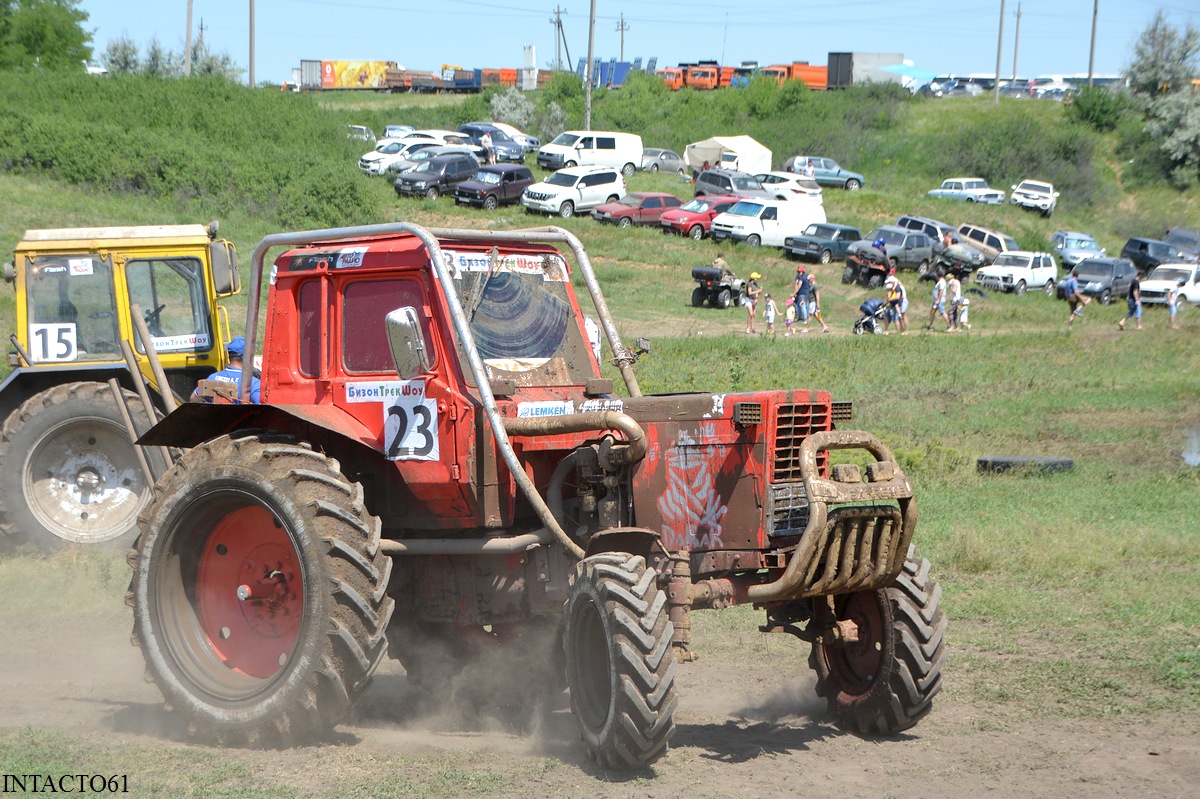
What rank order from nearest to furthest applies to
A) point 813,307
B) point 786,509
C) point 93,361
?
point 786,509 < point 93,361 < point 813,307

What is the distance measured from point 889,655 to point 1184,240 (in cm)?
5067

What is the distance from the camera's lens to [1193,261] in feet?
145

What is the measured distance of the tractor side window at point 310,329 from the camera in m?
7.66

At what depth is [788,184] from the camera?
4928 cm

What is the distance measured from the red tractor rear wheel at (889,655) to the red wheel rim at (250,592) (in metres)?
2.98

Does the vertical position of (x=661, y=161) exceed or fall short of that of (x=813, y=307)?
it exceeds it

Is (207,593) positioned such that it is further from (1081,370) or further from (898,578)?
(1081,370)

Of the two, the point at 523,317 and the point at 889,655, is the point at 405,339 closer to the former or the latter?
the point at 523,317

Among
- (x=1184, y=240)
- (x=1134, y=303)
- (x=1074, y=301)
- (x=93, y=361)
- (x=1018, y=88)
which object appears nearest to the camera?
(x=93, y=361)

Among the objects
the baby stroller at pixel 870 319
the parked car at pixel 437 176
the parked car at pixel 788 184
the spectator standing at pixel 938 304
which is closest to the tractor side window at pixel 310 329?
the baby stroller at pixel 870 319

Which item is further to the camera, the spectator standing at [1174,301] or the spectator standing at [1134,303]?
the spectator standing at [1174,301]

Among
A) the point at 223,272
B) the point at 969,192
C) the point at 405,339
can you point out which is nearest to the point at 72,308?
the point at 223,272

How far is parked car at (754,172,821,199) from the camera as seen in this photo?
156 feet

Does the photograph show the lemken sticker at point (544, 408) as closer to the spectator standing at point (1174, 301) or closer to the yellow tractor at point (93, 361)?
the yellow tractor at point (93, 361)
